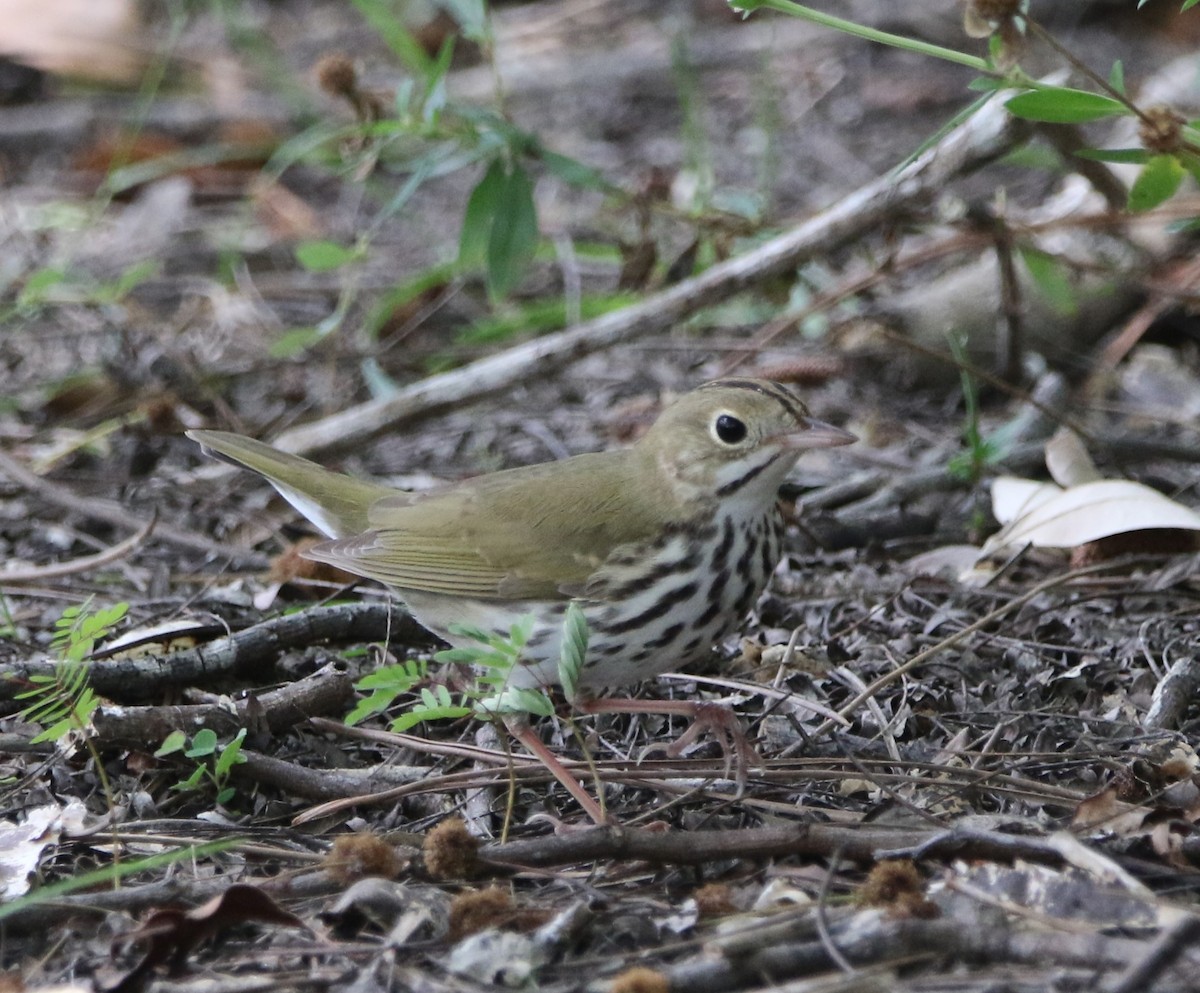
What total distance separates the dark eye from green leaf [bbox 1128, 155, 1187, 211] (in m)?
1.01

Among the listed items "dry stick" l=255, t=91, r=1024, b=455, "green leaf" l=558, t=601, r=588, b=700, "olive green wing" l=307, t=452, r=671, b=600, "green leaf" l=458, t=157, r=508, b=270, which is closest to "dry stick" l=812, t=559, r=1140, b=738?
"olive green wing" l=307, t=452, r=671, b=600

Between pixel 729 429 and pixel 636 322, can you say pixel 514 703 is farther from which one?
pixel 636 322

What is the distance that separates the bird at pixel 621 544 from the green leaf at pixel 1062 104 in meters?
0.77

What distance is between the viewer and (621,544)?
3.50m

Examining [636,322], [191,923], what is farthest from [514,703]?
[636,322]

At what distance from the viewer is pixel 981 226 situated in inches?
193

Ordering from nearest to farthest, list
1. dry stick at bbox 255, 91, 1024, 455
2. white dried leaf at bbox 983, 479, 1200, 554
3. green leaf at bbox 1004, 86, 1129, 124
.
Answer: green leaf at bbox 1004, 86, 1129, 124 < white dried leaf at bbox 983, 479, 1200, 554 < dry stick at bbox 255, 91, 1024, 455

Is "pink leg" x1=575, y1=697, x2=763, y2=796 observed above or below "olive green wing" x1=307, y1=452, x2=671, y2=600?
below

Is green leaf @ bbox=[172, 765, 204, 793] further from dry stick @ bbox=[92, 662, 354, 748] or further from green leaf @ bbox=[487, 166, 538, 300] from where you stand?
green leaf @ bbox=[487, 166, 538, 300]

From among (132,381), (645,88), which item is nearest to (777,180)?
(645,88)

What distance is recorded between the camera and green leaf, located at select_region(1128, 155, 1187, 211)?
3.34 m

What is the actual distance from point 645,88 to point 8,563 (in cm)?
508

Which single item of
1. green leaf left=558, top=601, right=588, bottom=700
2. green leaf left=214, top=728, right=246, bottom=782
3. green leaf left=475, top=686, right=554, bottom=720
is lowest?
green leaf left=214, top=728, right=246, bottom=782

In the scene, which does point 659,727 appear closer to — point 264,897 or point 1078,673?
point 1078,673
